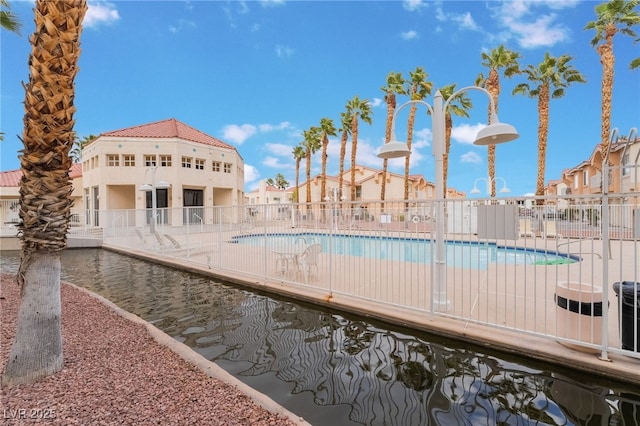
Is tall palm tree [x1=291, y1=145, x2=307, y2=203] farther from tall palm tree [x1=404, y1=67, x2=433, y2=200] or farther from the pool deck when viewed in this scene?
the pool deck

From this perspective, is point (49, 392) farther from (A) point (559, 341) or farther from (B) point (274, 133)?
(B) point (274, 133)

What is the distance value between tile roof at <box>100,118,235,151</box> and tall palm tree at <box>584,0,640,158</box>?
28.6 metres

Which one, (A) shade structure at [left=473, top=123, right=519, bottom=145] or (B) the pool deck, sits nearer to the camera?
(B) the pool deck

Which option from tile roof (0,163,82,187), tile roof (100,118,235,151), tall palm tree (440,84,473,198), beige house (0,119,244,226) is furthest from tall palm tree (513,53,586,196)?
tile roof (0,163,82,187)

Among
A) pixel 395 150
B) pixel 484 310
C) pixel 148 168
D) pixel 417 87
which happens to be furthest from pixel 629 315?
pixel 417 87

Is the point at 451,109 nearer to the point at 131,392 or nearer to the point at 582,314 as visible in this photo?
the point at 582,314

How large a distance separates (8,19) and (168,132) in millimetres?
21984

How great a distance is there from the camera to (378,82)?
30422 millimetres

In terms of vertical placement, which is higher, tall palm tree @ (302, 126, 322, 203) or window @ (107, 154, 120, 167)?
tall palm tree @ (302, 126, 322, 203)

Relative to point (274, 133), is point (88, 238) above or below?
below

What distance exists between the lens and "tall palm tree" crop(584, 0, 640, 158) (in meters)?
18.5

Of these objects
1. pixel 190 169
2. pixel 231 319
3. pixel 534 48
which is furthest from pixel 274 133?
pixel 231 319

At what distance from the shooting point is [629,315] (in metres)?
3.63

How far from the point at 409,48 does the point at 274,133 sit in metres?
40.5
